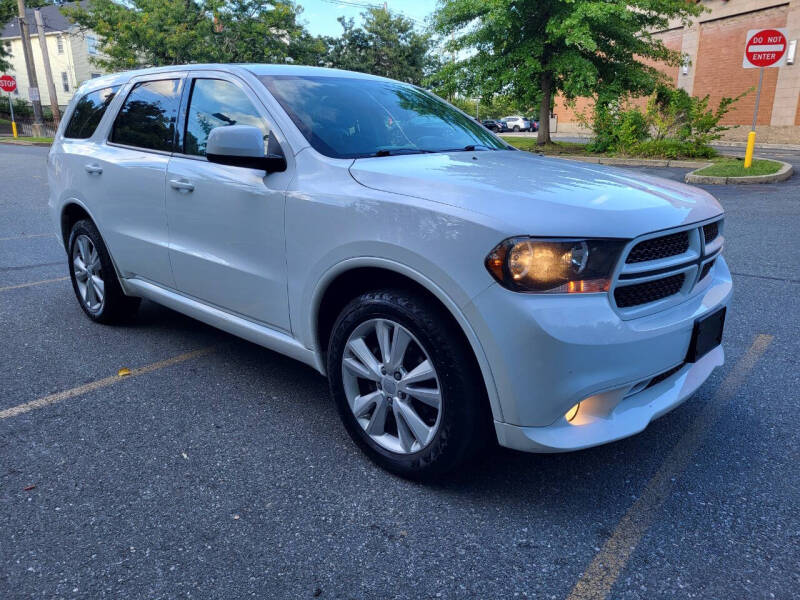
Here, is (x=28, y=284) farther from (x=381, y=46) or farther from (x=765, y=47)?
(x=381, y=46)

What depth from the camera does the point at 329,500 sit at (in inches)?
101

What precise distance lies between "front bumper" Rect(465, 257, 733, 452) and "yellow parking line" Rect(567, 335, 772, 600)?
1.25 ft

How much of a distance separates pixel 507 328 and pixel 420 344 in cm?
41

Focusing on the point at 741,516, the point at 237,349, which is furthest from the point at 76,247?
the point at 741,516

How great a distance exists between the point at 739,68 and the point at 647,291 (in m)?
35.4

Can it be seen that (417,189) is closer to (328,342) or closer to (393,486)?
(328,342)

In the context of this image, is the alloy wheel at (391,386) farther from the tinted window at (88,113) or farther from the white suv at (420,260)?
Result: the tinted window at (88,113)

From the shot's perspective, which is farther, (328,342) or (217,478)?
(328,342)

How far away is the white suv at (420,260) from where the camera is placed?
2193mm

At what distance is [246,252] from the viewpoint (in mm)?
3156

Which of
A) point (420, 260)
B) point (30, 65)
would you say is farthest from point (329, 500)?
point (30, 65)

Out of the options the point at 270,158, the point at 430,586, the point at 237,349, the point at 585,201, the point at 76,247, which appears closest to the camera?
the point at 430,586

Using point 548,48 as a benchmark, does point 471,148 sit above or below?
below

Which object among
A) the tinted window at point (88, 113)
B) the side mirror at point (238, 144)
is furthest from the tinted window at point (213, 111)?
the tinted window at point (88, 113)
